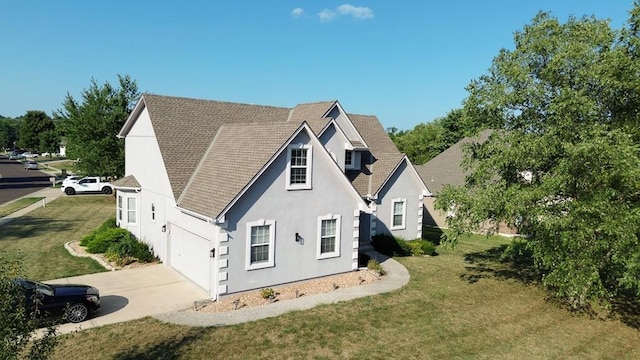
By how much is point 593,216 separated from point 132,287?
58.3ft

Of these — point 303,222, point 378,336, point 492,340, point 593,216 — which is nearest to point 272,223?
point 303,222

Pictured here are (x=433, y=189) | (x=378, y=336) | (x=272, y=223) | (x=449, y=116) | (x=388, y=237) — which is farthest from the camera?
(x=449, y=116)

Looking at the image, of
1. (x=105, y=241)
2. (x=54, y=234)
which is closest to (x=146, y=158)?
(x=105, y=241)

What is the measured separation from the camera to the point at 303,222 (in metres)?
18.0

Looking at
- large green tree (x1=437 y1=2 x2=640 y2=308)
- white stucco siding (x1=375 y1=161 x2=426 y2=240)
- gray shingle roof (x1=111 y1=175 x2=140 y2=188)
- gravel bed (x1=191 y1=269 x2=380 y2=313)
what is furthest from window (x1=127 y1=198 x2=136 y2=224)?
large green tree (x1=437 y1=2 x2=640 y2=308)

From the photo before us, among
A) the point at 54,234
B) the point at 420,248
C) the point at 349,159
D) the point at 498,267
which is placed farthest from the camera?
the point at 349,159

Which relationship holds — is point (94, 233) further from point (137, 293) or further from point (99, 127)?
point (99, 127)

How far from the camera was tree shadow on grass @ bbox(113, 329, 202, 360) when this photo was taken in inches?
447

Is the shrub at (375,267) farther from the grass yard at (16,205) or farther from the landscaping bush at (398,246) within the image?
the grass yard at (16,205)

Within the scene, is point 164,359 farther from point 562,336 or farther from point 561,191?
point 561,191

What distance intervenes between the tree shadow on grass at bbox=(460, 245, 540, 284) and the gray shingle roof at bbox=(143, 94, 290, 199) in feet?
48.6

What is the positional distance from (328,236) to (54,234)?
729 inches

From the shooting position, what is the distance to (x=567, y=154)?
47.4 feet

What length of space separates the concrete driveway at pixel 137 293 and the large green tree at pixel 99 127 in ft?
73.1
